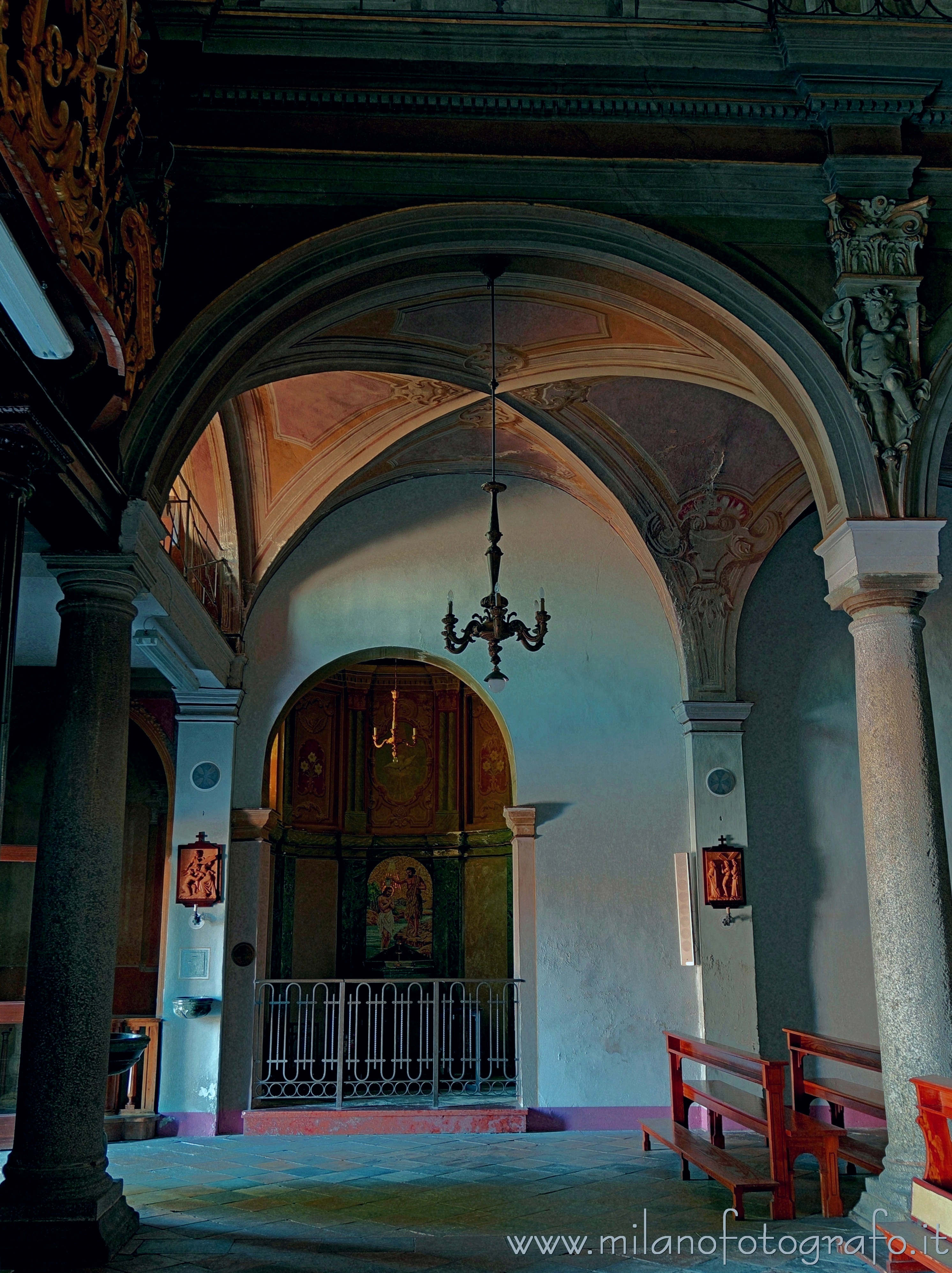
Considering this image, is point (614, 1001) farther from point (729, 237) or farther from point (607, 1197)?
point (729, 237)

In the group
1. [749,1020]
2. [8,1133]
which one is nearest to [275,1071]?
[8,1133]

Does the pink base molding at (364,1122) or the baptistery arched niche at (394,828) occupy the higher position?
the baptistery arched niche at (394,828)

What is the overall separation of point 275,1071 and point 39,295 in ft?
27.2

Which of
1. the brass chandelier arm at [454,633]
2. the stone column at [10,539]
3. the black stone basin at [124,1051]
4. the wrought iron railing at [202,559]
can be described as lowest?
the black stone basin at [124,1051]

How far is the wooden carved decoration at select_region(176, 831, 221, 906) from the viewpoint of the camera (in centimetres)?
975

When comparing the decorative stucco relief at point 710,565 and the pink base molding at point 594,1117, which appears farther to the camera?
the decorative stucco relief at point 710,565

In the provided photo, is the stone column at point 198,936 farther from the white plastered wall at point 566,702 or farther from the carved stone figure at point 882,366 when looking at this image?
the carved stone figure at point 882,366

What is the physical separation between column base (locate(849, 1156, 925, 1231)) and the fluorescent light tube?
534 cm

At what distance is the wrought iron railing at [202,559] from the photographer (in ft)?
29.3

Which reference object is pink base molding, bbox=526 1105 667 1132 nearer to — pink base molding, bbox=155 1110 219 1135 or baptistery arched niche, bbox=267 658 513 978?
pink base molding, bbox=155 1110 219 1135

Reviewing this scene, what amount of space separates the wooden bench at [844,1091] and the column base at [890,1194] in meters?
0.15

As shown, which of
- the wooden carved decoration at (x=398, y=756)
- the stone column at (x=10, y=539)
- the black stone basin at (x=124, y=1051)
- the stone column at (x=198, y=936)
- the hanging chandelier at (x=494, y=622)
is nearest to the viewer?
the stone column at (x=10, y=539)

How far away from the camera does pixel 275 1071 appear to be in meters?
10.6

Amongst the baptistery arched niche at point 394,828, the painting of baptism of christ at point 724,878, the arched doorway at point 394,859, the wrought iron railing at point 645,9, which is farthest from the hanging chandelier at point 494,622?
→ the baptistery arched niche at point 394,828
